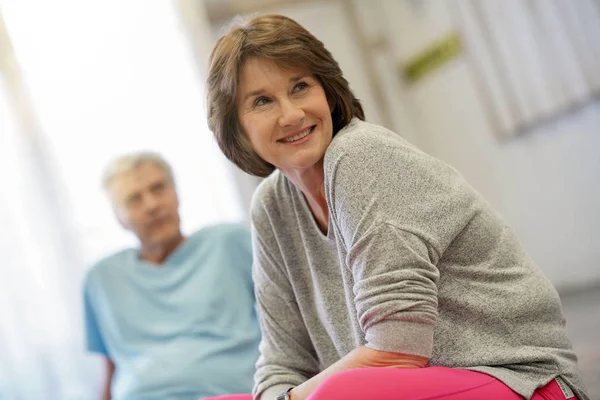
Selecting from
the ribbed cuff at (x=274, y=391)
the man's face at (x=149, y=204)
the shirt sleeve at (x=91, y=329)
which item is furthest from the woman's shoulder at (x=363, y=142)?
the shirt sleeve at (x=91, y=329)

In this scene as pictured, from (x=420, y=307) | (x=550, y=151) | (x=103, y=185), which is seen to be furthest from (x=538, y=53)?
(x=420, y=307)

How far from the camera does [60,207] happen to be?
311 cm

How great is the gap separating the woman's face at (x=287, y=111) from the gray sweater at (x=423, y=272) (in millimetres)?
56

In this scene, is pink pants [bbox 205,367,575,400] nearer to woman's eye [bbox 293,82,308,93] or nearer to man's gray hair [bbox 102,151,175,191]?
woman's eye [bbox 293,82,308,93]

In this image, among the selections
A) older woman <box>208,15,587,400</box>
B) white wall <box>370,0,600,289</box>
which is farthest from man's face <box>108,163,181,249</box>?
white wall <box>370,0,600,289</box>

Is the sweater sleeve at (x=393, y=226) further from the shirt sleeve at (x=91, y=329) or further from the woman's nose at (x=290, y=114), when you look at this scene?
the shirt sleeve at (x=91, y=329)

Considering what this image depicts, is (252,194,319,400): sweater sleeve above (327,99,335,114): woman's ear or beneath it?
beneath

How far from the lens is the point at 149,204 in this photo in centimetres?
240

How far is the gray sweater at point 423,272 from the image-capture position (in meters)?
1.11

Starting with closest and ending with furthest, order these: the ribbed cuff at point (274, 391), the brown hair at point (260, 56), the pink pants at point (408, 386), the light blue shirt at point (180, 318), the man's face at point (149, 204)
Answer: the pink pants at point (408, 386)
the brown hair at point (260, 56)
the ribbed cuff at point (274, 391)
the light blue shirt at point (180, 318)
the man's face at point (149, 204)

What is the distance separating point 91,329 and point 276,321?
115 centimetres

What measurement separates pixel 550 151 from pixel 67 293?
244cm

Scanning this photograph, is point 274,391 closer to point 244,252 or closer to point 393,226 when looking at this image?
point 393,226

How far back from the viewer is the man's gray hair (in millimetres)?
2426
